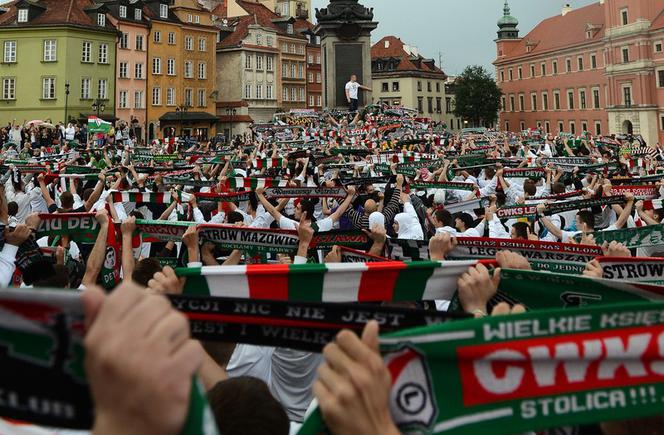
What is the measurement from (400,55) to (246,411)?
366ft

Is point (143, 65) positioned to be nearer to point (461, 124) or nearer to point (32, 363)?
point (461, 124)

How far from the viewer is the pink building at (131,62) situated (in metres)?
67.0

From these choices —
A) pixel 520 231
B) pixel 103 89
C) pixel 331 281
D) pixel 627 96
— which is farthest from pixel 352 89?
pixel 627 96

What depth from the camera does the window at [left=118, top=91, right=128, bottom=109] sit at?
67.4 metres

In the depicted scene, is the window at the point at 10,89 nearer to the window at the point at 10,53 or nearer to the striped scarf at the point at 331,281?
the window at the point at 10,53

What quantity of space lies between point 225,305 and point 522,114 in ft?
385

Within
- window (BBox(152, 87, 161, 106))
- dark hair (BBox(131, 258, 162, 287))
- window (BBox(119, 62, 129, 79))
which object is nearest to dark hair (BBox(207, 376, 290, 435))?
dark hair (BBox(131, 258, 162, 287))

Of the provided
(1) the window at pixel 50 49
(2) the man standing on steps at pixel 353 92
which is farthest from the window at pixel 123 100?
(2) the man standing on steps at pixel 353 92

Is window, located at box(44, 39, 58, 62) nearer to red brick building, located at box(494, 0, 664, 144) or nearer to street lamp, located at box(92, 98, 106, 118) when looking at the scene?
street lamp, located at box(92, 98, 106, 118)

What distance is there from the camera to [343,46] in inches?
1734

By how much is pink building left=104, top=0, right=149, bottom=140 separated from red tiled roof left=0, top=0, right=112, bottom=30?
278 cm

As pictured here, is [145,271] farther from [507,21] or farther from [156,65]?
[507,21]

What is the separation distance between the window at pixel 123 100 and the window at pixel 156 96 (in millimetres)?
4249

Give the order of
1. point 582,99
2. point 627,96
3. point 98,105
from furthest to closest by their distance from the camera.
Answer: point 582,99, point 627,96, point 98,105
